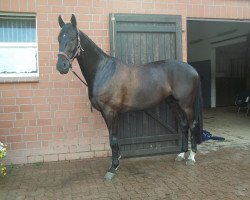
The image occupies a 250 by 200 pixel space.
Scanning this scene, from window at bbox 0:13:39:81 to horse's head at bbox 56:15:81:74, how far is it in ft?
4.22

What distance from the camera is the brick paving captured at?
154 inches

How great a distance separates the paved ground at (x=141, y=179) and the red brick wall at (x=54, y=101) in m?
0.30

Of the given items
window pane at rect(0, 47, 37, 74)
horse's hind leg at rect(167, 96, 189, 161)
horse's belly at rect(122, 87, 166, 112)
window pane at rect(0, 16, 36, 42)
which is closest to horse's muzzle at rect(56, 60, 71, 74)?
horse's belly at rect(122, 87, 166, 112)

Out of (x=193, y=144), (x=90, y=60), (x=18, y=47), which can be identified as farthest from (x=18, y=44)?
(x=193, y=144)

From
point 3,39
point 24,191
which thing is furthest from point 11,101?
point 24,191

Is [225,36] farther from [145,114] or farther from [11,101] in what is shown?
[11,101]

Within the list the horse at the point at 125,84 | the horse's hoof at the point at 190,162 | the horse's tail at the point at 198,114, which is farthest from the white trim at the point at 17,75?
the horse's hoof at the point at 190,162

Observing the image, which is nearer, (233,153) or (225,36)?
(233,153)

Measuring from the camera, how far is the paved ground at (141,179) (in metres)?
3.92

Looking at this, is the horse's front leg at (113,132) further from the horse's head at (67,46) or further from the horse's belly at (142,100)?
the horse's head at (67,46)

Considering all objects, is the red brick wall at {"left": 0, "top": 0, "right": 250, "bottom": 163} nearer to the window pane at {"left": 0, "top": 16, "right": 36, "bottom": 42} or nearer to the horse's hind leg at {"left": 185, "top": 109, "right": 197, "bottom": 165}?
the window pane at {"left": 0, "top": 16, "right": 36, "bottom": 42}

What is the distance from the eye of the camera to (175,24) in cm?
570

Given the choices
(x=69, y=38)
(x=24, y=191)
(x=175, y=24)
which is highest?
(x=175, y=24)

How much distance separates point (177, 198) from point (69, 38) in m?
2.58
